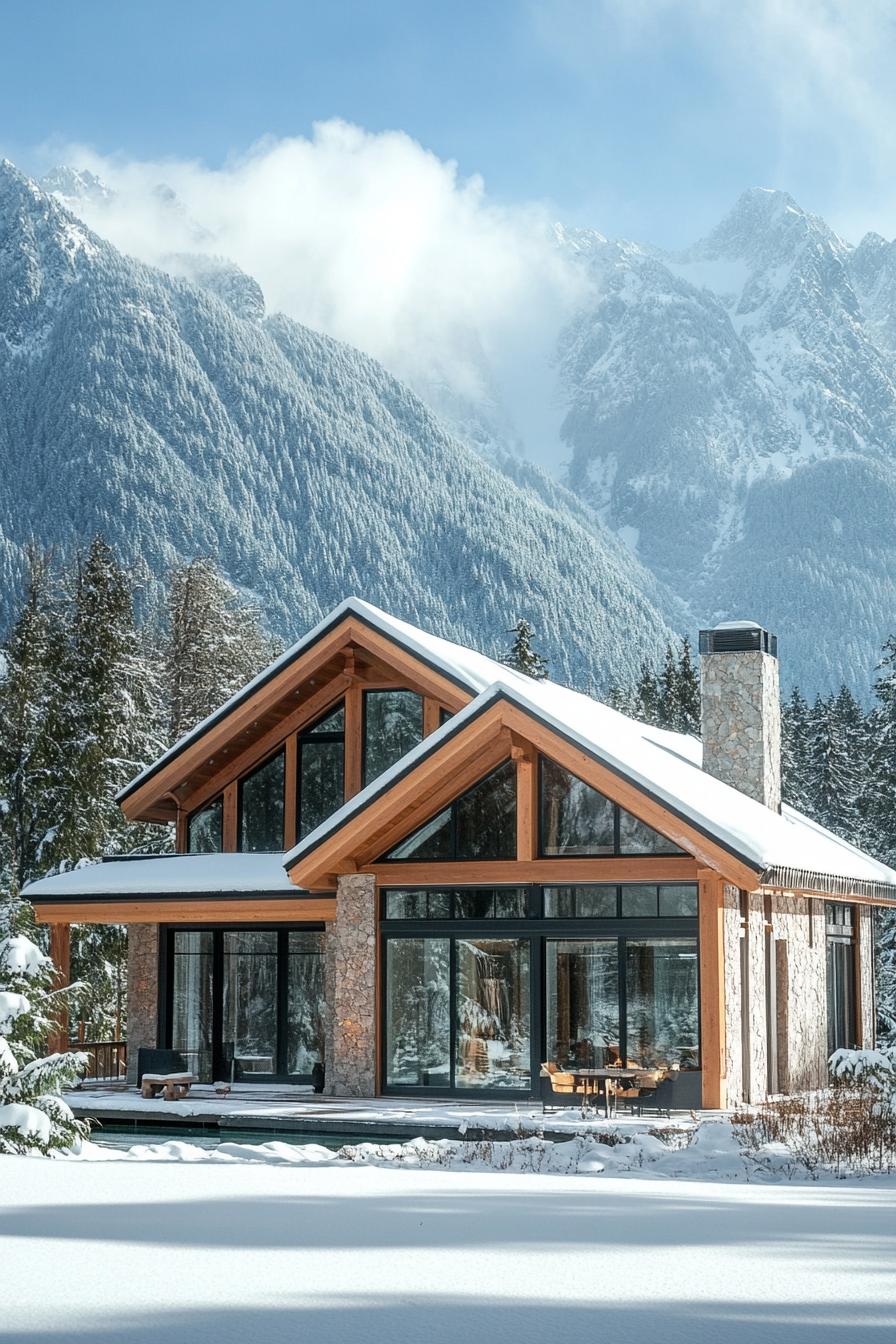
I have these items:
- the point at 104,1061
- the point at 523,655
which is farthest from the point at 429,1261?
the point at 523,655

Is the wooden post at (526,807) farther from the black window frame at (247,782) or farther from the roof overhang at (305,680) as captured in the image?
the black window frame at (247,782)

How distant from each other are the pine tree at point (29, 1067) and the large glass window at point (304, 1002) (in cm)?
731

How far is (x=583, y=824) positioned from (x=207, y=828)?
258 inches

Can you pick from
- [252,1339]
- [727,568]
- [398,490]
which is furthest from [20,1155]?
[727,568]

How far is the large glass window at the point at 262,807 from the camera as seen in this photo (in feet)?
71.2

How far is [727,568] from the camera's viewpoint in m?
184

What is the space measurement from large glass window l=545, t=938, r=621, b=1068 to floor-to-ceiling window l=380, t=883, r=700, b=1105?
0.03 ft

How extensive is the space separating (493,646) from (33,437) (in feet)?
134

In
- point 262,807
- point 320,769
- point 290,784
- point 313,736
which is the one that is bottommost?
point 262,807

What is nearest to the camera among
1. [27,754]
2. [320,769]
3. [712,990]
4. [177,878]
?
[712,990]

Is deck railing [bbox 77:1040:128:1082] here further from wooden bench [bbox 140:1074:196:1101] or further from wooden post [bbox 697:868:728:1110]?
wooden post [bbox 697:868:728:1110]

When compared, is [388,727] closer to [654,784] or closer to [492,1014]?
[492,1014]

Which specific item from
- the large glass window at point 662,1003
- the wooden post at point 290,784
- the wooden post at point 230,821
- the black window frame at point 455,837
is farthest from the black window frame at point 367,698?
the large glass window at point 662,1003

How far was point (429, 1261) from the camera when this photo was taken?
6848mm
